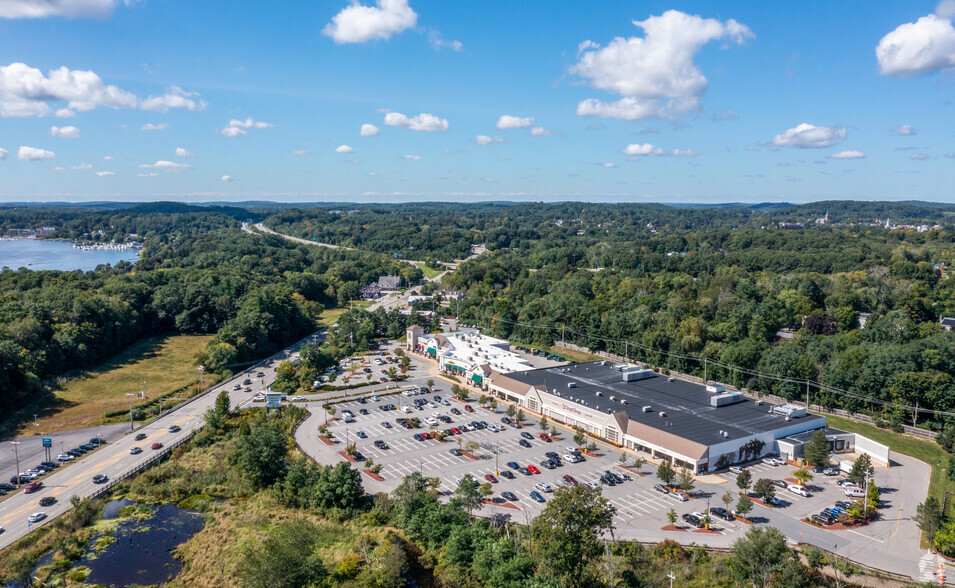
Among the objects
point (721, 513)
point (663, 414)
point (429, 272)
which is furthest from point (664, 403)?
point (429, 272)

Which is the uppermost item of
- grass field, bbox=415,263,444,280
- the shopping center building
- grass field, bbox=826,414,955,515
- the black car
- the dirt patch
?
grass field, bbox=415,263,444,280

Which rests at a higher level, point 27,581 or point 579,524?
point 579,524

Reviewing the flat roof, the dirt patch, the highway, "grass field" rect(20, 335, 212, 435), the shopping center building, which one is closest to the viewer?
the highway

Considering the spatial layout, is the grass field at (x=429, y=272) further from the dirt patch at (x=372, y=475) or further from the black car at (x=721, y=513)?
the black car at (x=721, y=513)

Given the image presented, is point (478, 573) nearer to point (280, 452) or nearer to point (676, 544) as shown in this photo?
point (676, 544)

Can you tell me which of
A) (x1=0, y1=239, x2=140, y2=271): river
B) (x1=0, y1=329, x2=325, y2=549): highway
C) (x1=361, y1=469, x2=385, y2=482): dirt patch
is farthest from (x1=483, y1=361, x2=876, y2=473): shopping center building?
(x1=0, y1=239, x2=140, y2=271): river

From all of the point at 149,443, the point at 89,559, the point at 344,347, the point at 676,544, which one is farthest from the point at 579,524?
the point at 344,347

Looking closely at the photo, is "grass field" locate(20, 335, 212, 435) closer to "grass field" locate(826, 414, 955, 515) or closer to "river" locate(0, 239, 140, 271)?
"grass field" locate(826, 414, 955, 515)
